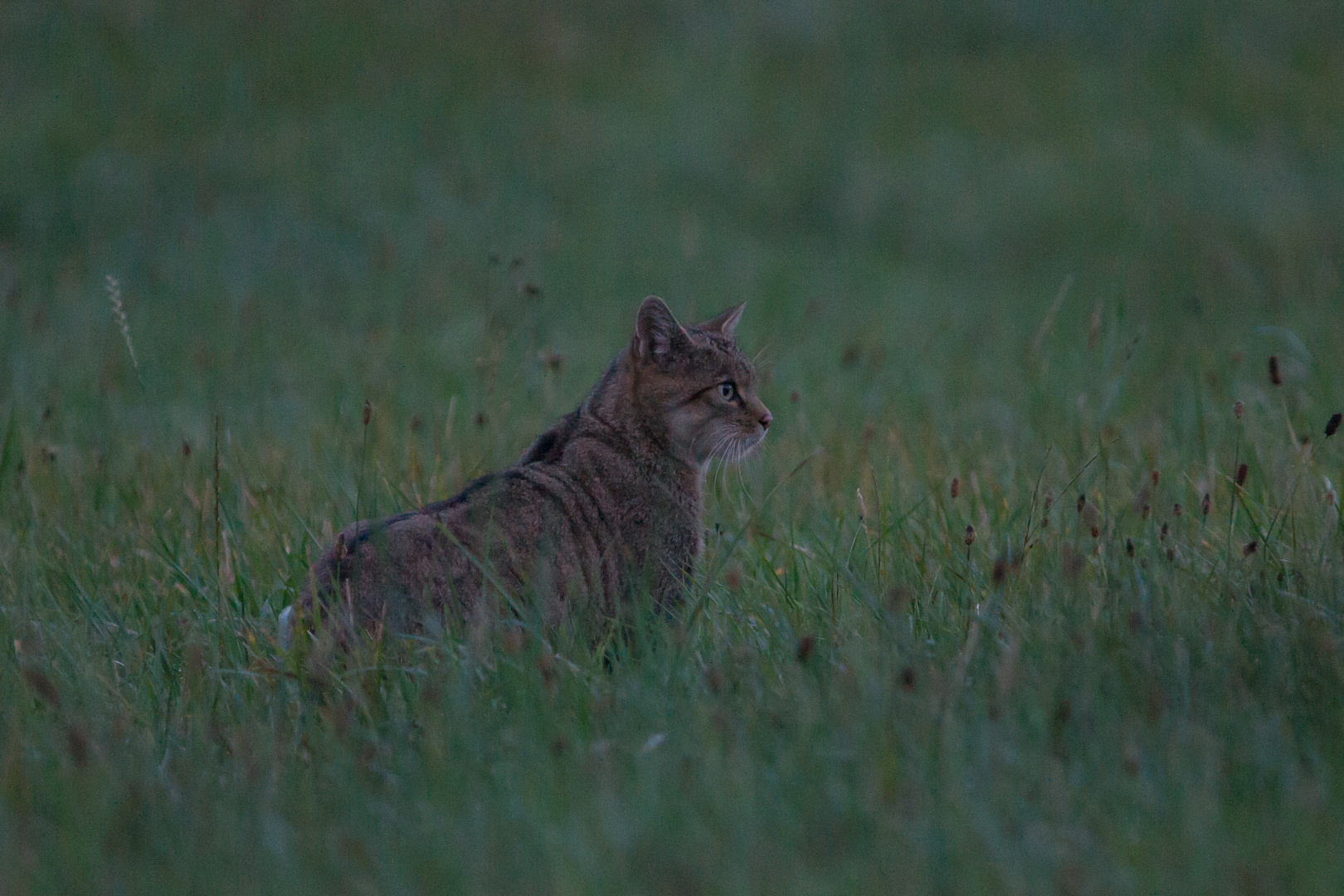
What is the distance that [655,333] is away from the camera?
4.81 m

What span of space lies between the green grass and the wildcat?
6.5 inches

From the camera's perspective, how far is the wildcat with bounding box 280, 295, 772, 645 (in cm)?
362

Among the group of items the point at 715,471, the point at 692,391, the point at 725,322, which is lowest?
the point at 715,471

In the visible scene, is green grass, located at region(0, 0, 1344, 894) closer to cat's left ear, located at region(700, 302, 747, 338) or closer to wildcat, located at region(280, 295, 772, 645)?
wildcat, located at region(280, 295, 772, 645)

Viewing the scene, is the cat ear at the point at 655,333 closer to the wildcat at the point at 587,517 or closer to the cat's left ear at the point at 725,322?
the wildcat at the point at 587,517

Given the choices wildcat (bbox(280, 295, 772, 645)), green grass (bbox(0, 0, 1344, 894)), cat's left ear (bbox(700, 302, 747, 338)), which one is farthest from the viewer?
cat's left ear (bbox(700, 302, 747, 338))

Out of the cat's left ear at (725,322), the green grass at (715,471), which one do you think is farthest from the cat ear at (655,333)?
the green grass at (715,471)

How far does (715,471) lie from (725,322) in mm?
599

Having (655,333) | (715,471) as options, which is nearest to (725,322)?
(655,333)

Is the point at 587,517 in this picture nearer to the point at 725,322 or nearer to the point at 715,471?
the point at 715,471

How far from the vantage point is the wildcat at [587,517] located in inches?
142

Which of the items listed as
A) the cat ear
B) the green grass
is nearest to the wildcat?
the cat ear

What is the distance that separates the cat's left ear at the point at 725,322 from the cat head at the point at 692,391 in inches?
7.9

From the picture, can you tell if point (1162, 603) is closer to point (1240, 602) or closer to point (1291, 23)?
point (1240, 602)
